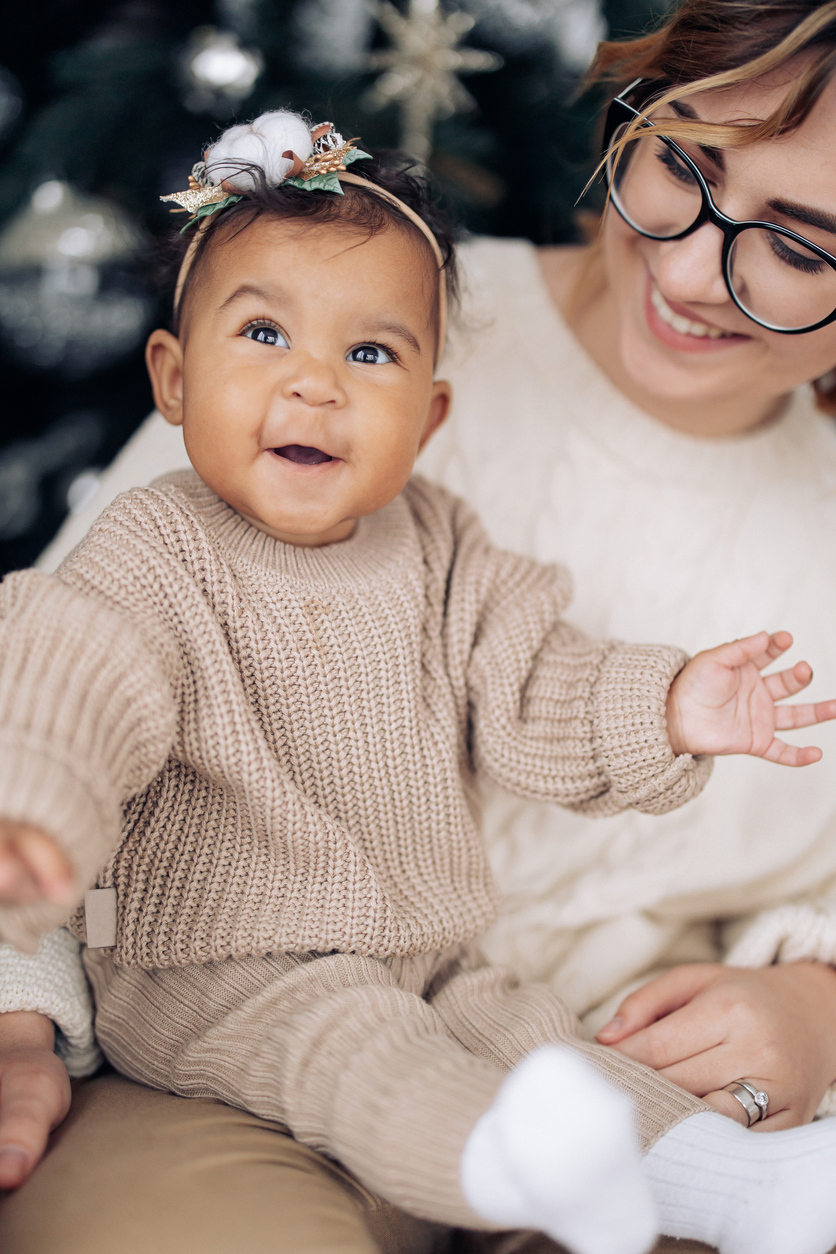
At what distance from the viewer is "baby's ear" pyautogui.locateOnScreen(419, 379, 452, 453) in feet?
3.66

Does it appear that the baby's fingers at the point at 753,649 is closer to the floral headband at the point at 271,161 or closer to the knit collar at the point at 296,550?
the knit collar at the point at 296,550

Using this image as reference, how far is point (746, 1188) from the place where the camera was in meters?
0.82

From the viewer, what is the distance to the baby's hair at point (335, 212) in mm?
939

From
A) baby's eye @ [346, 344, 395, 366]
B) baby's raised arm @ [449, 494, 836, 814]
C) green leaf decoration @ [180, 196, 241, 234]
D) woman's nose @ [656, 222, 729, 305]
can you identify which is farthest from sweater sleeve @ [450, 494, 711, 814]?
green leaf decoration @ [180, 196, 241, 234]

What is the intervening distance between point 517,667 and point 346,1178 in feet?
1.73

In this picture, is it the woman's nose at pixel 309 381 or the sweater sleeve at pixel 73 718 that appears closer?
the sweater sleeve at pixel 73 718

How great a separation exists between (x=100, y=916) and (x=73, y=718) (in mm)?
286

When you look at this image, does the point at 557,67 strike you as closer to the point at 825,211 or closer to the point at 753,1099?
the point at 825,211

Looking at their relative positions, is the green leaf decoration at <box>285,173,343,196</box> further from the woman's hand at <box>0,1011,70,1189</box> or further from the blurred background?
the woman's hand at <box>0,1011,70,1189</box>

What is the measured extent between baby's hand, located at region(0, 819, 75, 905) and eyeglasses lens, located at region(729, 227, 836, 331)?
87 centimetres

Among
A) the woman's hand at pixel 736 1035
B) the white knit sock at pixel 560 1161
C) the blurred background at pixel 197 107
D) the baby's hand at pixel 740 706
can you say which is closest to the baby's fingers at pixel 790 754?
the baby's hand at pixel 740 706

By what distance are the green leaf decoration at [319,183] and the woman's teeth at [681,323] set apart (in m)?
0.43

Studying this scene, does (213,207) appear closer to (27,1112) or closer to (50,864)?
(50,864)

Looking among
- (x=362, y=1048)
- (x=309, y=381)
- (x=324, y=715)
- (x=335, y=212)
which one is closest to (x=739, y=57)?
(x=335, y=212)
